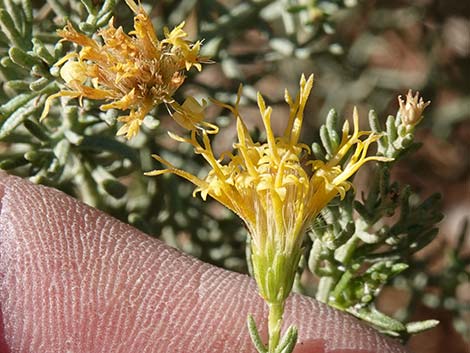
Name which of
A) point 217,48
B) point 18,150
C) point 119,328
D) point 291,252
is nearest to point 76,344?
point 119,328

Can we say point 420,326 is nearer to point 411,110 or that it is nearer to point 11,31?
point 411,110

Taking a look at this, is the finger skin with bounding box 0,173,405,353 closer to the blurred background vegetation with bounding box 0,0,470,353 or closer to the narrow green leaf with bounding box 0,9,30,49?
the blurred background vegetation with bounding box 0,0,470,353

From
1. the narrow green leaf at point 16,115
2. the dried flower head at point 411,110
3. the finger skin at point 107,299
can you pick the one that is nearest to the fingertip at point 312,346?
the finger skin at point 107,299

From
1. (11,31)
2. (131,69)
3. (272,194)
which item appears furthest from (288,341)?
(11,31)

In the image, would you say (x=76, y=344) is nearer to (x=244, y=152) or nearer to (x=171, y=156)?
(x=244, y=152)

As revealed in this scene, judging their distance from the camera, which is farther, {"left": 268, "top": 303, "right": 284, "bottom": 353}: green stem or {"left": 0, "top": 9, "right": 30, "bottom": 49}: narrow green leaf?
{"left": 0, "top": 9, "right": 30, "bottom": 49}: narrow green leaf

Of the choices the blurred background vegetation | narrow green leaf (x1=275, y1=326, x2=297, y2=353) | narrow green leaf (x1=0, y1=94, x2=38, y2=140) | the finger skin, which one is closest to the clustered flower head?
the blurred background vegetation
